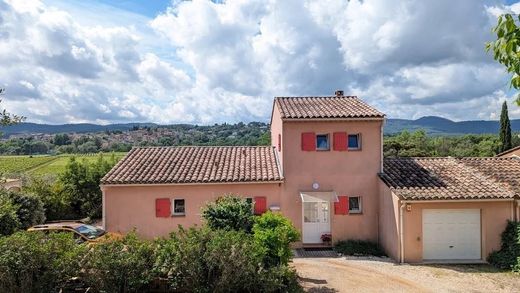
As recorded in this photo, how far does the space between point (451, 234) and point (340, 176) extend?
666 cm

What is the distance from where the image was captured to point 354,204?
2441 centimetres

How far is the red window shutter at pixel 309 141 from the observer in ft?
78.5

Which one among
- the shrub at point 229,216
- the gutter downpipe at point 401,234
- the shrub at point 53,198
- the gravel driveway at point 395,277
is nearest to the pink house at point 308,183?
the gutter downpipe at point 401,234

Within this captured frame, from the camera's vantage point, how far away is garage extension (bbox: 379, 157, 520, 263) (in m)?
20.6

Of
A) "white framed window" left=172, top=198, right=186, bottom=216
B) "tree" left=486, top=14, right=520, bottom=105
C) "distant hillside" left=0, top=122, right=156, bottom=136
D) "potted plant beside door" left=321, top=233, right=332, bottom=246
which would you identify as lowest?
"potted plant beside door" left=321, top=233, right=332, bottom=246

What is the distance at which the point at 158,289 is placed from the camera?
1448cm

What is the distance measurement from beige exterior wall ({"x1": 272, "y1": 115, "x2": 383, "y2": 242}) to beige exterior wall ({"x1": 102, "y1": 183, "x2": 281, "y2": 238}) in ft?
7.21

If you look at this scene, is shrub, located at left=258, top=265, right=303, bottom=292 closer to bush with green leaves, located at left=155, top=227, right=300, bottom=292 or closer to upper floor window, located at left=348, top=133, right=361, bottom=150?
bush with green leaves, located at left=155, top=227, right=300, bottom=292

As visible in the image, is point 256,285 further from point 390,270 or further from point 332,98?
point 332,98

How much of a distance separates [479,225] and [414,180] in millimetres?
3942

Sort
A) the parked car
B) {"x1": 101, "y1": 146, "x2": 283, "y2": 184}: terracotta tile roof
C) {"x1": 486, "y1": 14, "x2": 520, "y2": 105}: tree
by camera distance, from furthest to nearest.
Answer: {"x1": 101, "y1": 146, "x2": 283, "y2": 184}: terracotta tile roof < the parked car < {"x1": 486, "y1": 14, "x2": 520, "y2": 105}: tree

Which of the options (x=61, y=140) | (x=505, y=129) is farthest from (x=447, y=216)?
(x=61, y=140)

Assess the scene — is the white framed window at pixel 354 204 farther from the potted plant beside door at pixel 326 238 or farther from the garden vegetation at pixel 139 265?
the garden vegetation at pixel 139 265

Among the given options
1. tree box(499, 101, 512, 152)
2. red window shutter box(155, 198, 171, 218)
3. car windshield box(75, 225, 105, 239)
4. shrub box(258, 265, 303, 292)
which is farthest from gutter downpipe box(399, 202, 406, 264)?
tree box(499, 101, 512, 152)
